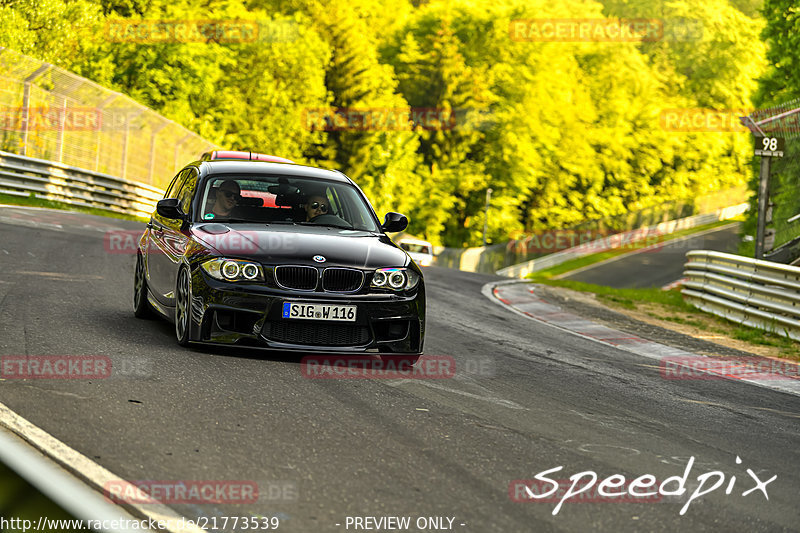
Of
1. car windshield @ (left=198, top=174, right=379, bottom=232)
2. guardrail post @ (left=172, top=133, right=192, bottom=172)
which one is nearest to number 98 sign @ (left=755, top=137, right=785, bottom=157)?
car windshield @ (left=198, top=174, right=379, bottom=232)

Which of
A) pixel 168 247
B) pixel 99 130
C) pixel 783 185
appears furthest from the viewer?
pixel 99 130

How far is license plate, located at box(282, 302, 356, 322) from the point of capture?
7488 mm

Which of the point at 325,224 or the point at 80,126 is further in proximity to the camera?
the point at 80,126

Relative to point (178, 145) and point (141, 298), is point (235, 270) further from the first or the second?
point (178, 145)

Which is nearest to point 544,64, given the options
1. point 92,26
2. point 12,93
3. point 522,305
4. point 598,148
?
point 598,148

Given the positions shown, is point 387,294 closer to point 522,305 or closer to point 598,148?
point 522,305

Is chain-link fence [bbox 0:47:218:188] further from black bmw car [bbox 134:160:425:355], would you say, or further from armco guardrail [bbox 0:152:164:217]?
black bmw car [bbox 134:160:425:355]

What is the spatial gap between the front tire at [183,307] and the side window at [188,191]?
1.03 m

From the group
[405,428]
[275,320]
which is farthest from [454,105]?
[405,428]

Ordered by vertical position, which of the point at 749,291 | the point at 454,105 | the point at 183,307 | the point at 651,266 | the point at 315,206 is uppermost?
the point at 454,105

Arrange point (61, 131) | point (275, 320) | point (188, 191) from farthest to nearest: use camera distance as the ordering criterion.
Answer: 1. point (61, 131)
2. point (188, 191)
3. point (275, 320)

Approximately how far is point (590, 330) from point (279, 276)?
7.78m

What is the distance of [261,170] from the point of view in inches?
359

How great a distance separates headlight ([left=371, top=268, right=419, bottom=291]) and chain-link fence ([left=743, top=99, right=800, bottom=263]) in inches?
392
